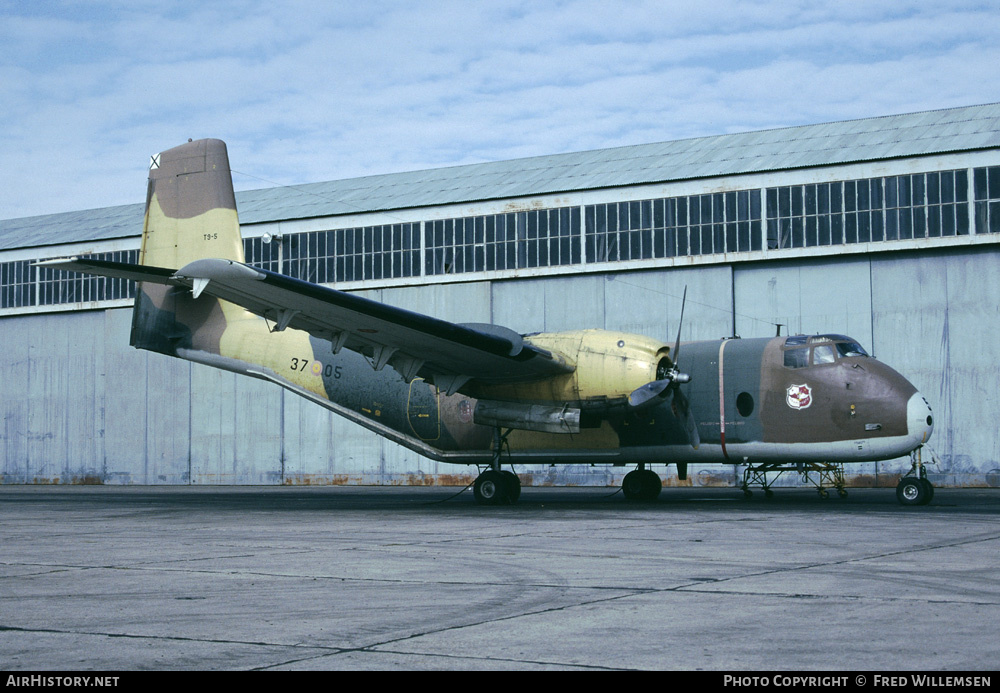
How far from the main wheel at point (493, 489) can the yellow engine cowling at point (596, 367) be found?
6.55ft

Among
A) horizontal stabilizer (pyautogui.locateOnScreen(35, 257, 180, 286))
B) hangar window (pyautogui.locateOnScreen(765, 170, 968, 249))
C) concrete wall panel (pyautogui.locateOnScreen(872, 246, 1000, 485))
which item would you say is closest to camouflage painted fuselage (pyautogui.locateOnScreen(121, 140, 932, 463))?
horizontal stabilizer (pyautogui.locateOnScreen(35, 257, 180, 286))

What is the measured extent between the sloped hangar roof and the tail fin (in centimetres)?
1676

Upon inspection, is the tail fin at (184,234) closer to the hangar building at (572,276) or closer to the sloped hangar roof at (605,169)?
the hangar building at (572,276)

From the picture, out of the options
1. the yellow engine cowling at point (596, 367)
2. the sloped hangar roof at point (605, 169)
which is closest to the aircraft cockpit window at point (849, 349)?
the yellow engine cowling at point (596, 367)

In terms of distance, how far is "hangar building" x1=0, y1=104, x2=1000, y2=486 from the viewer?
35.1m

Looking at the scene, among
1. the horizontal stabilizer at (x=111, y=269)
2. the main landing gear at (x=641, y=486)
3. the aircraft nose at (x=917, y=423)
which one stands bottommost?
the main landing gear at (x=641, y=486)

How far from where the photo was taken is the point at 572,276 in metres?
40.9

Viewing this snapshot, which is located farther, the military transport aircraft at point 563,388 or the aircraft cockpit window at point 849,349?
the aircraft cockpit window at point 849,349

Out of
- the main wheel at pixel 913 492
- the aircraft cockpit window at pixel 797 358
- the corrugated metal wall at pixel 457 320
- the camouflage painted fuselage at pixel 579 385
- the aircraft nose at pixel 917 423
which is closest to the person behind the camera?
the aircraft nose at pixel 917 423

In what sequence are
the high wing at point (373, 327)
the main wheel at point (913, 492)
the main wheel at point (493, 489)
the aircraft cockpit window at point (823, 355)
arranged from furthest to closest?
the main wheel at point (493, 489) < the aircraft cockpit window at point (823, 355) < the main wheel at point (913, 492) < the high wing at point (373, 327)

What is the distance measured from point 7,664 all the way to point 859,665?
5.00 m

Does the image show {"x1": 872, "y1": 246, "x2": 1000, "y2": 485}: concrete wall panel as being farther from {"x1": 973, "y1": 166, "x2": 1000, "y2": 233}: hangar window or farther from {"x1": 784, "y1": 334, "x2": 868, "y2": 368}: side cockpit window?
{"x1": 784, "y1": 334, "x2": 868, "y2": 368}: side cockpit window

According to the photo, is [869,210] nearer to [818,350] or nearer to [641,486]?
A: [818,350]

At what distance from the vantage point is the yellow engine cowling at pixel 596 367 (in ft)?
69.8
